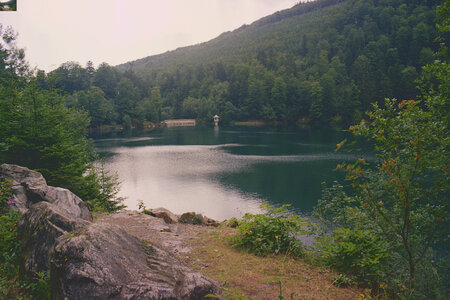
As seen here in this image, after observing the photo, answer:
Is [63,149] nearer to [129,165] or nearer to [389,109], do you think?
[389,109]

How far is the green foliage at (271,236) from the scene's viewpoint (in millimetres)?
6020

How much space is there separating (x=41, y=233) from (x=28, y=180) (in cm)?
353

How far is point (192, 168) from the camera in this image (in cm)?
3133

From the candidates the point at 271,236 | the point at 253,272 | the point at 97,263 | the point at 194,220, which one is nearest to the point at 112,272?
the point at 97,263

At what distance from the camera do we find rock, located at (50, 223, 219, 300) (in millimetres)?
3102

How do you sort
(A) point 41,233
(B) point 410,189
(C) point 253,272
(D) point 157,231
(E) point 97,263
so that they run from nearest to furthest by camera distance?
1. (E) point 97,263
2. (A) point 41,233
3. (B) point 410,189
4. (C) point 253,272
5. (D) point 157,231

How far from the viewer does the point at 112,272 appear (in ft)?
10.7

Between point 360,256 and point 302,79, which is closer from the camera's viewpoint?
point 360,256

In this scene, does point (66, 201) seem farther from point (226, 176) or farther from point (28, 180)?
point (226, 176)

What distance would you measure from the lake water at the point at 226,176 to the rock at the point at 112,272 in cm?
1303

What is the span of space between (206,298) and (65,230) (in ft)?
6.70

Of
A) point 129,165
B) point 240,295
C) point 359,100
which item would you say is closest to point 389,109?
point 240,295

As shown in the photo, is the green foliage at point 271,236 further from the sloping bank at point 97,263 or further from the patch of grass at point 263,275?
the sloping bank at point 97,263

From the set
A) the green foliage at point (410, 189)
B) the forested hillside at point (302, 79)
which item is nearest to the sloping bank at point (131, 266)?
the green foliage at point (410, 189)
